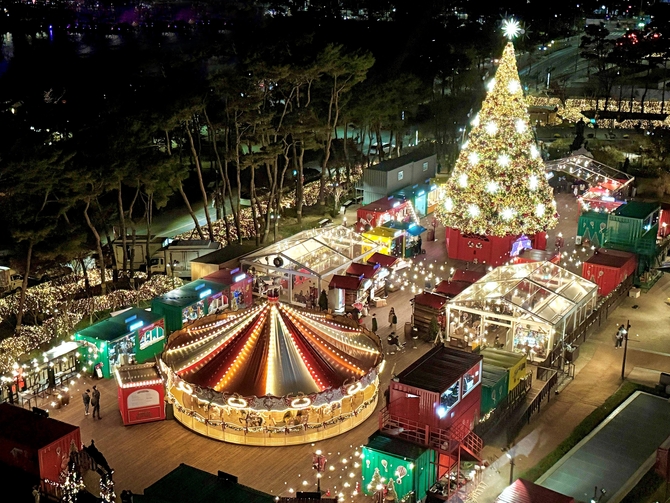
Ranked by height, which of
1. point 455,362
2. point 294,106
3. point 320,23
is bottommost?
point 455,362

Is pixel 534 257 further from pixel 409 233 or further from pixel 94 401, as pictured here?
pixel 94 401

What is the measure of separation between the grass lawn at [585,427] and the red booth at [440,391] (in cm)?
205

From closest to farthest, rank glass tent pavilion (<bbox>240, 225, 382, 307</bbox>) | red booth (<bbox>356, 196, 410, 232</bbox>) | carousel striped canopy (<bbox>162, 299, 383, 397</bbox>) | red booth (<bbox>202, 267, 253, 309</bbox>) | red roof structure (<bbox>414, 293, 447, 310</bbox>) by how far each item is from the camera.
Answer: carousel striped canopy (<bbox>162, 299, 383, 397</bbox>) → red roof structure (<bbox>414, 293, 447, 310</bbox>) → red booth (<bbox>202, 267, 253, 309</bbox>) → glass tent pavilion (<bbox>240, 225, 382, 307</bbox>) → red booth (<bbox>356, 196, 410, 232</bbox>)

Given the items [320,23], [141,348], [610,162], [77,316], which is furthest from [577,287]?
[320,23]

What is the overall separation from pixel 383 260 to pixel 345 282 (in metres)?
3.56

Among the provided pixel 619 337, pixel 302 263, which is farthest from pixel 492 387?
pixel 302 263

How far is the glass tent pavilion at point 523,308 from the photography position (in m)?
27.9

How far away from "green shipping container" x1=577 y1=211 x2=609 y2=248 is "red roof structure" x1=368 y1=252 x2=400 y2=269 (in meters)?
10.8

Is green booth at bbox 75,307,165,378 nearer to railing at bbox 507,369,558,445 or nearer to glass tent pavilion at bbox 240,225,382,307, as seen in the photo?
glass tent pavilion at bbox 240,225,382,307

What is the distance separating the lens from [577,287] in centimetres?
3025

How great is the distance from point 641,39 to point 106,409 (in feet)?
208

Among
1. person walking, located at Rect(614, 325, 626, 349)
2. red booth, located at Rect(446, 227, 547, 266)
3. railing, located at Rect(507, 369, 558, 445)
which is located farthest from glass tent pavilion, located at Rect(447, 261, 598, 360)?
red booth, located at Rect(446, 227, 547, 266)

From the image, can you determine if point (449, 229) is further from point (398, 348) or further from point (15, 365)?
point (15, 365)

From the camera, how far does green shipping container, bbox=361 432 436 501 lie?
64.2ft
